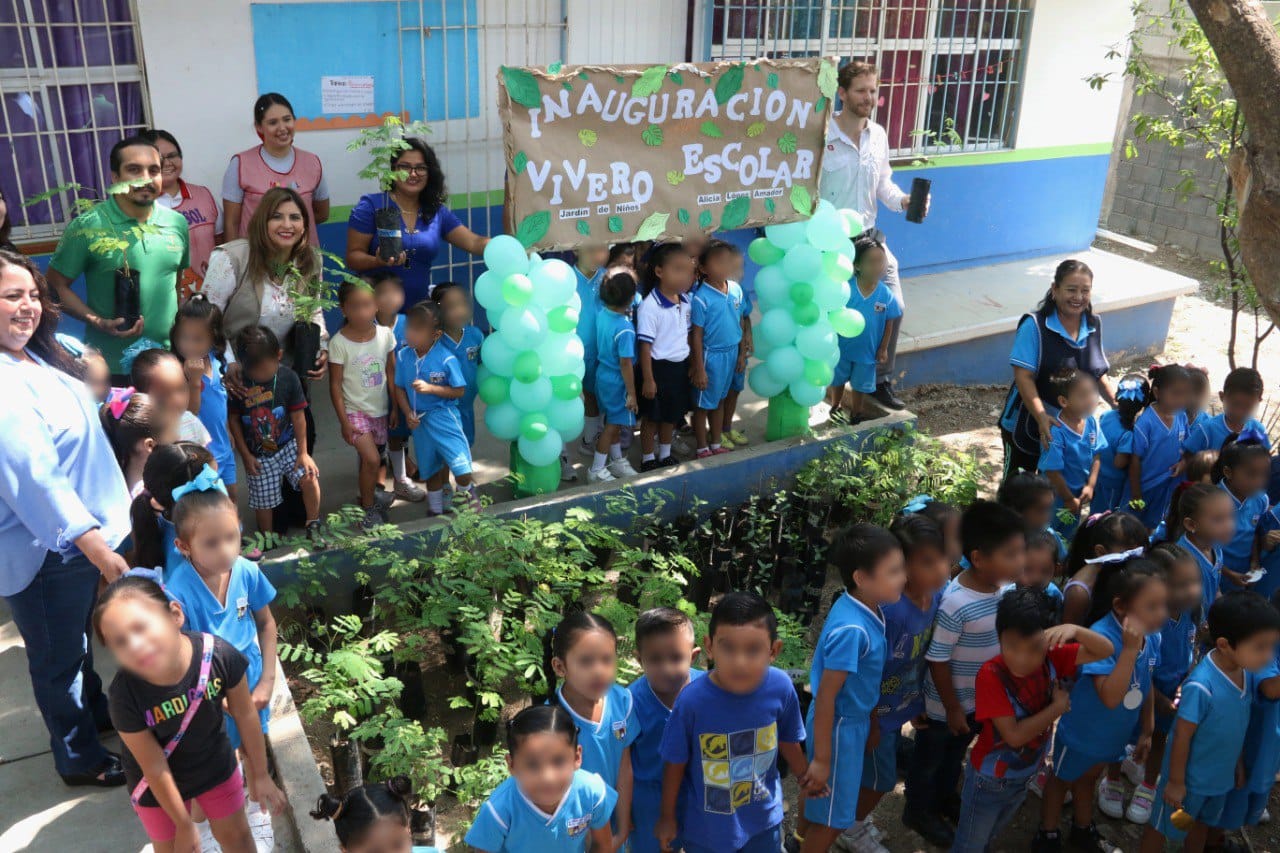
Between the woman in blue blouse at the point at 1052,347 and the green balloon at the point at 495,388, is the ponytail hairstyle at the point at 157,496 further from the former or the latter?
the woman in blue blouse at the point at 1052,347

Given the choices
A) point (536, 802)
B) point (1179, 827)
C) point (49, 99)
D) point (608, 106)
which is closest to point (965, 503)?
point (1179, 827)

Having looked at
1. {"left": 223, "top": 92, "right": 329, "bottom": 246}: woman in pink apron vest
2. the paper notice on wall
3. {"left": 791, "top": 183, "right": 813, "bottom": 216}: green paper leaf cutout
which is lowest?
{"left": 791, "top": 183, "right": 813, "bottom": 216}: green paper leaf cutout

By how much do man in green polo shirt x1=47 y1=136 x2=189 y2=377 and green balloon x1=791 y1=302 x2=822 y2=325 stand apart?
2974 millimetres

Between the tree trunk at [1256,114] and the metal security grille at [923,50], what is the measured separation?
419 cm

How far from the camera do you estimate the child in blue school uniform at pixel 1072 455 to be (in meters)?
5.02

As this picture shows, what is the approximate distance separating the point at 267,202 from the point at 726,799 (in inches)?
124

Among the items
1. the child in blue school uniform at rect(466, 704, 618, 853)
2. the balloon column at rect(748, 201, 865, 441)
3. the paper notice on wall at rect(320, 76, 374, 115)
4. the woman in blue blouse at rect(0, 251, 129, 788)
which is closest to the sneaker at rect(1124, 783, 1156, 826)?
the child in blue school uniform at rect(466, 704, 618, 853)

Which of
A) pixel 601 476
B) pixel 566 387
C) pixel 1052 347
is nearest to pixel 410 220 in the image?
pixel 566 387

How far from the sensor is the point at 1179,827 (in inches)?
143

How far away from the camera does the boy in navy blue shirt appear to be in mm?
3027

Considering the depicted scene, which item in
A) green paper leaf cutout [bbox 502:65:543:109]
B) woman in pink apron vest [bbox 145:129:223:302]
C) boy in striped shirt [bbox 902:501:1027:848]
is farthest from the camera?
woman in pink apron vest [bbox 145:129:223:302]

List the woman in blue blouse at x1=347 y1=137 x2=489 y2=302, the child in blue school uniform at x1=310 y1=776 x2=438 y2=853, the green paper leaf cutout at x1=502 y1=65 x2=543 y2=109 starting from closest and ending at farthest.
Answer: the child in blue school uniform at x1=310 y1=776 x2=438 y2=853 → the green paper leaf cutout at x1=502 y1=65 x2=543 y2=109 → the woman in blue blouse at x1=347 y1=137 x2=489 y2=302

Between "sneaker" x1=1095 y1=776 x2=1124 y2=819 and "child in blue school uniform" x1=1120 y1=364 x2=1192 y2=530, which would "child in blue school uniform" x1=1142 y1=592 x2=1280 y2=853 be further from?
"child in blue school uniform" x1=1120 y1=364 x2=1192 y2=530

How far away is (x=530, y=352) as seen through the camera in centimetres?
500
